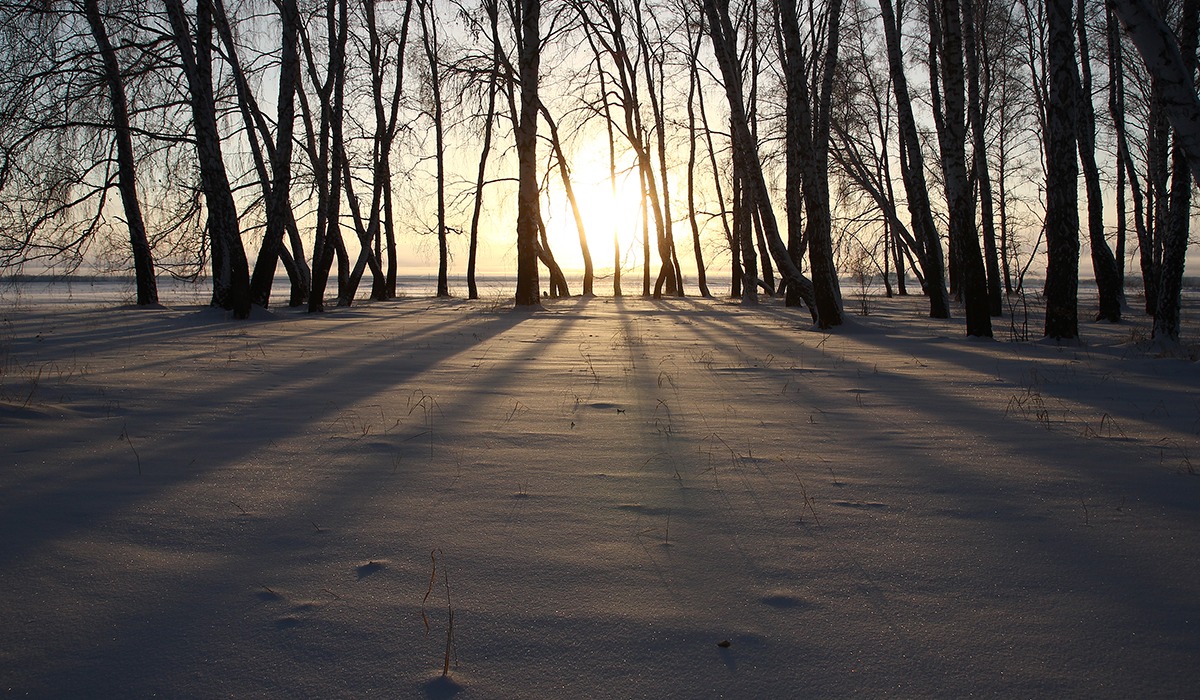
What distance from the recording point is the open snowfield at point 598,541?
163cm

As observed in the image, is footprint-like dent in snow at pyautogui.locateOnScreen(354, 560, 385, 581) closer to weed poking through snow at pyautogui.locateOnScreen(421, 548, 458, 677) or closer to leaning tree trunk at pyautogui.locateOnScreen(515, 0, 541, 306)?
weed poking through snow at pyautogui.locateOnScreen(421, 548, 458, 677)

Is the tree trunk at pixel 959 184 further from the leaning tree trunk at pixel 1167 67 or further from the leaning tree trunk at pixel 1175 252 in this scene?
the leaning tree trunk at pixel 1167 67

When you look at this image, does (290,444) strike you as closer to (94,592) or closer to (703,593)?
(94,592)

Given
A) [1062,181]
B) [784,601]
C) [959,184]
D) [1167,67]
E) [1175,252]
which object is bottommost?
[784,601]

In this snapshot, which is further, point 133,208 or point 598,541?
point 133,208

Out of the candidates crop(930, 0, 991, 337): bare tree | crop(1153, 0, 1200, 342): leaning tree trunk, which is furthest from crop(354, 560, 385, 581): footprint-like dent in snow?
crop(1153, 0, 1200, 342): leaning tree trunk

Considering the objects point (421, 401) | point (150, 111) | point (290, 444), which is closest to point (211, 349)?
point (421, 401)

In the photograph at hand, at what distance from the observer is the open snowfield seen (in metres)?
1.63

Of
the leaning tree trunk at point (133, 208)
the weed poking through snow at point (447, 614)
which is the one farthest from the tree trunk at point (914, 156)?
the leaning tree trunk at point (133, 208)

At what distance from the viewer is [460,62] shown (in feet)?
57.7

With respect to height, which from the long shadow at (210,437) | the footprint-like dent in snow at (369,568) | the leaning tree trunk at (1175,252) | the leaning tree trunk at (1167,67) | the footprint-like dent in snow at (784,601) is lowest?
the footprint-like dent in snow at (784,601)

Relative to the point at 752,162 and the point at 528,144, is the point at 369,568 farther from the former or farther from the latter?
the point at 528,144

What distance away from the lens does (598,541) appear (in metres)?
2.33

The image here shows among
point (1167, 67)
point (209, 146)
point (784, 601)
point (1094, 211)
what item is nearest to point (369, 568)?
point (784, 601)
